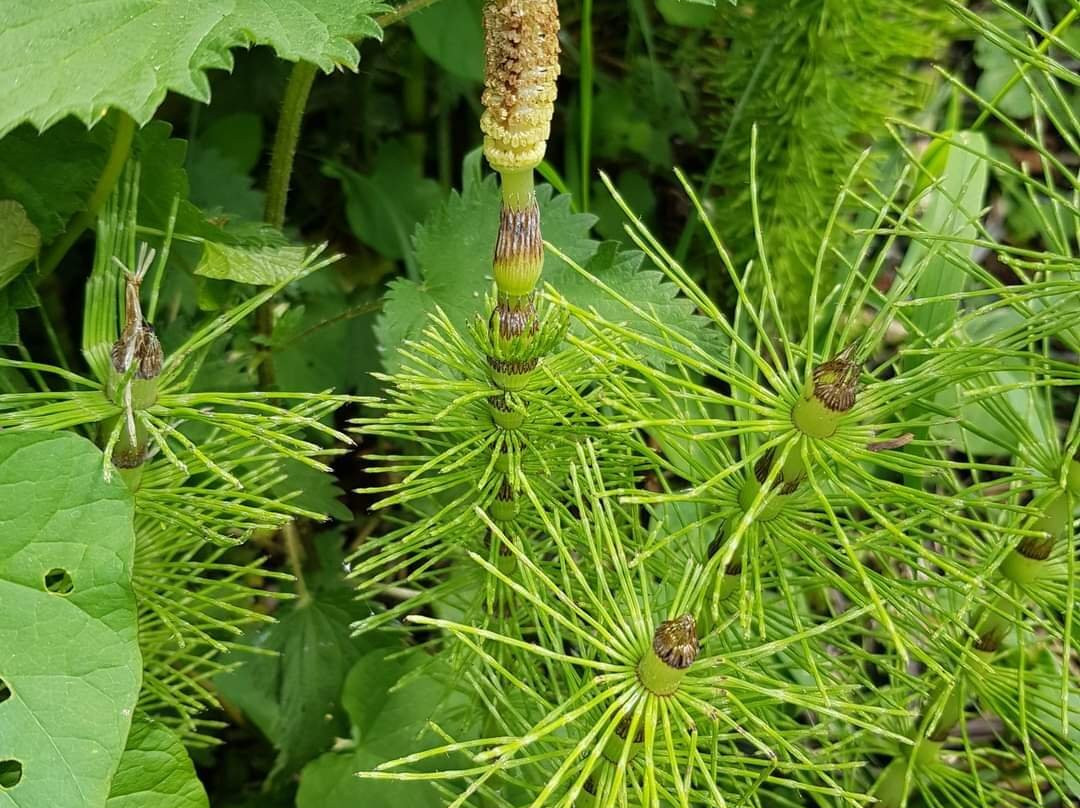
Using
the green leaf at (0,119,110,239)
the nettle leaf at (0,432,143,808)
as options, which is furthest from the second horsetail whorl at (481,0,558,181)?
the green leaf at (0,119,110,239)

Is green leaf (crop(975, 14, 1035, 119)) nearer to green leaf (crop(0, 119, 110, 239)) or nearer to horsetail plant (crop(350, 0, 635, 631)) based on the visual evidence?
horsetail plant (crop(350, 0, 635, 631))

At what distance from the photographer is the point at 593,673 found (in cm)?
81

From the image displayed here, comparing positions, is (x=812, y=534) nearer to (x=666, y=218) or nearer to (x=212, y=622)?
(x=212, y=622)

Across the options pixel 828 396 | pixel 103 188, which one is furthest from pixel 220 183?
pixel 828 396

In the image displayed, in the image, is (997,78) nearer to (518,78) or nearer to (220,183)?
(220,183)

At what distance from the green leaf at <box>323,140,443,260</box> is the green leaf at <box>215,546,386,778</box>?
553 millimetres

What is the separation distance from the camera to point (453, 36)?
141 centimetres

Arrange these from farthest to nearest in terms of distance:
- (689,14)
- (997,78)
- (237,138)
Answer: (997,78), (689,14), (237,138)

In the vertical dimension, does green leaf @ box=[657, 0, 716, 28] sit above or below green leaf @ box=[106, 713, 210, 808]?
above

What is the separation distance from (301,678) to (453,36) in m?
0.89

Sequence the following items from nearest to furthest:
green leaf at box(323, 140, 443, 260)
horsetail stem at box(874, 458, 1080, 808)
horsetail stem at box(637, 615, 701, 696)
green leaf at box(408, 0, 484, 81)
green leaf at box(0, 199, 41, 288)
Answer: horsetail stem at box(637, 615, 701, 696)
horsetail stem at box(874, 458, 1080, 808)
green leaf at box(0, 199, 41, 288)
green leaf at box(408, 0, 484, 81)
green leaf at box(323, 140, 443, 260)

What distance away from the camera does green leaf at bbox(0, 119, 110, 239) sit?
3.25 ft

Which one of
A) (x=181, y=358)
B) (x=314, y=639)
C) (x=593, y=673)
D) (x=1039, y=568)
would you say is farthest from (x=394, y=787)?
(x=1039, y=568)

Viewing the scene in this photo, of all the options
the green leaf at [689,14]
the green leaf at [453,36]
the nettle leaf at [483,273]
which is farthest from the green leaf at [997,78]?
the nettle leaf at [483,273]
